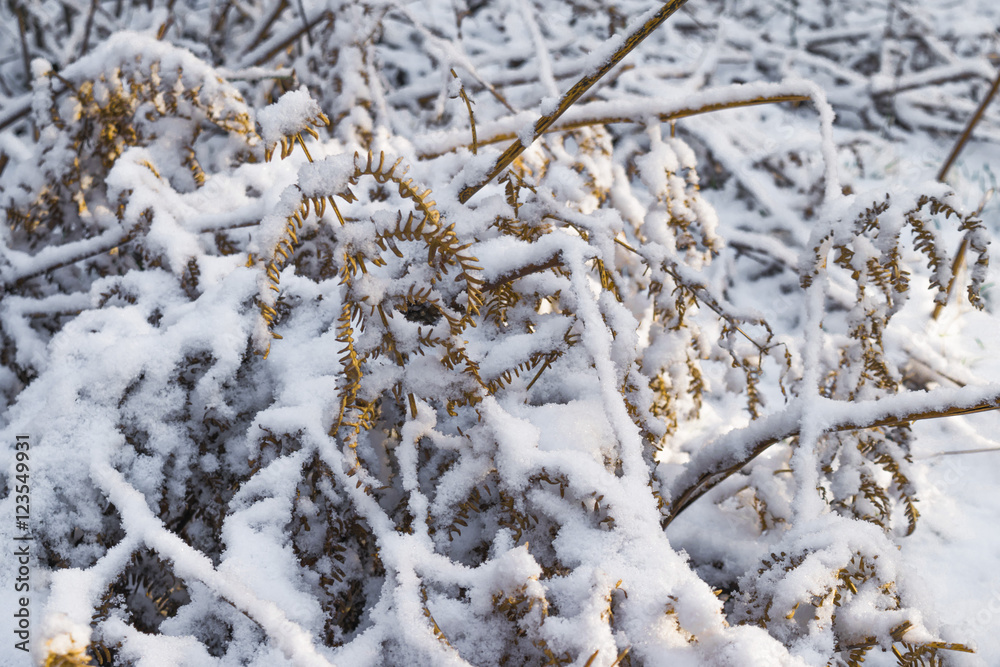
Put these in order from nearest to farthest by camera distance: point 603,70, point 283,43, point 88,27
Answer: point 603,70 → point 283,43 → point 88,27

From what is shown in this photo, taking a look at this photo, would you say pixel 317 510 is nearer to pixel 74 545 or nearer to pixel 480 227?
pixel 74 545

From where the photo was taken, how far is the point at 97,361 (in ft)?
3.68

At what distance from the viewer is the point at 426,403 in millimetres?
1143

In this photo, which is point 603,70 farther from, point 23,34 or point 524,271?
point 23,34

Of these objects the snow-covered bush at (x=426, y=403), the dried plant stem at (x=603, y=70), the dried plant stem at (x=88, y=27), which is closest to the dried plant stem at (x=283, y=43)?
the dried plant stem at (x=88, y=27)

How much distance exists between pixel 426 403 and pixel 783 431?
64 centimetres

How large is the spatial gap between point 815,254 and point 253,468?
110 centimetres

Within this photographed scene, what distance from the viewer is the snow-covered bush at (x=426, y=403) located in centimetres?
86
